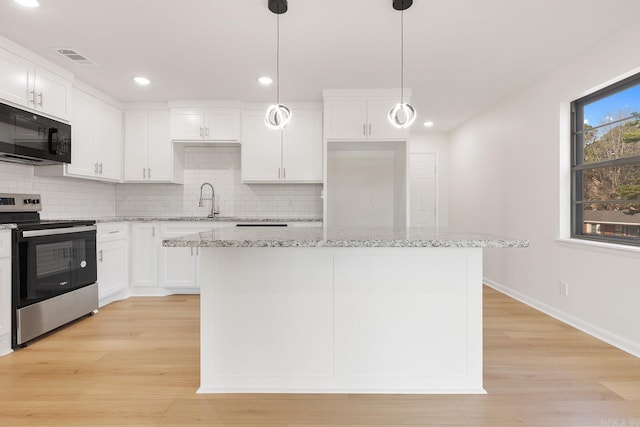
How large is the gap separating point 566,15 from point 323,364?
279 cm

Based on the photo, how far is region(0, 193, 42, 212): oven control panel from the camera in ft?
8.95

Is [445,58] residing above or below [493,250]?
above

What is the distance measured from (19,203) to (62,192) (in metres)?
0.94

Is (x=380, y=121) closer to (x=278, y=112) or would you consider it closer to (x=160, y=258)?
(x=278, y=112)

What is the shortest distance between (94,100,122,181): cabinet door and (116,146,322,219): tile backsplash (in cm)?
64

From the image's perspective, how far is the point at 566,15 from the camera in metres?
2.38

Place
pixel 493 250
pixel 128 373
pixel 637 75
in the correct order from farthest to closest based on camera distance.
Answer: pixel 493 250 < pixel 637 75 < pixel 128 373

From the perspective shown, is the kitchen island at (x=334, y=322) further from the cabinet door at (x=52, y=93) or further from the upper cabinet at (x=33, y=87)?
the cabinet door at (x=52, y=93)

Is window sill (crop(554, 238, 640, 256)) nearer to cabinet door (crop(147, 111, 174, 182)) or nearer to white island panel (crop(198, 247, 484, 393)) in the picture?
white island panel (crop(198, 247, 484, 393))

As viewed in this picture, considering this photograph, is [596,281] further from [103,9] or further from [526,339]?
[103,9]

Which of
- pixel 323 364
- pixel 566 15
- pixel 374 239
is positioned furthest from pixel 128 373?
pixel 566 15

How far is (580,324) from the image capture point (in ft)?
9.65

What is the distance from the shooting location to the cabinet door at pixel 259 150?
4.30 meters

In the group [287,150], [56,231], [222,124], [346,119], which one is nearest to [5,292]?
[56,231]
